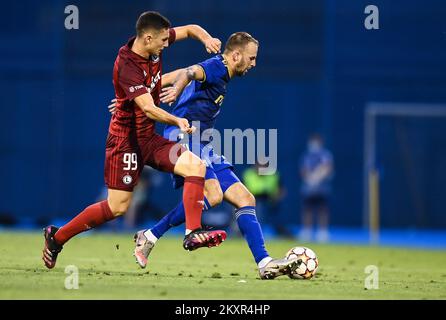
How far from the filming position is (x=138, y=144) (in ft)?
→ 30.8

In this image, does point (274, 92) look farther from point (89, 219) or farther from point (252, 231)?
point (89, 219)

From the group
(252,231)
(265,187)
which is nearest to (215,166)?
(252,231)

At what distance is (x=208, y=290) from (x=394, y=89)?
1536cm

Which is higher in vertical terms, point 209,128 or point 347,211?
point 209,128

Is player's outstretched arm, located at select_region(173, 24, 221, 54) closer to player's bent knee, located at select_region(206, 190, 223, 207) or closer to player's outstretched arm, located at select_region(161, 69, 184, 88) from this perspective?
player's outstretched arm, located at select_region(161, 69, 184, 88)

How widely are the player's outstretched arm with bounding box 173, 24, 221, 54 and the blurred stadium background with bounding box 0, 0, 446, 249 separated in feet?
39.0

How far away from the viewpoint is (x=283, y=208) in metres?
22.8

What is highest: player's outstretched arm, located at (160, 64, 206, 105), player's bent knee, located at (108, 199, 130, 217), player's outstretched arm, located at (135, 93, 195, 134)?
player's outstretched arm, located at (160, 64, 206, 105)

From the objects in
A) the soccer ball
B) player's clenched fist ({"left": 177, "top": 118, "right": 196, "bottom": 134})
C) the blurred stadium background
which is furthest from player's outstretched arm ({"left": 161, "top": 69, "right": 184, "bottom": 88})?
the blurred stadium background

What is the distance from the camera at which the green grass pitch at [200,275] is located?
7.91m

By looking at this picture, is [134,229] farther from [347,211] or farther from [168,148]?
[168,148]

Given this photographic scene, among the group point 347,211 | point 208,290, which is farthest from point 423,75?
point 208,290

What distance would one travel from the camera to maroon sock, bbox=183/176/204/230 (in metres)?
9.09

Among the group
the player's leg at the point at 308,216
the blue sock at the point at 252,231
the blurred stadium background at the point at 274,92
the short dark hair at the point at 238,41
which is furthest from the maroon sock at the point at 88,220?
the blurred stadium background at the point at 274,92
